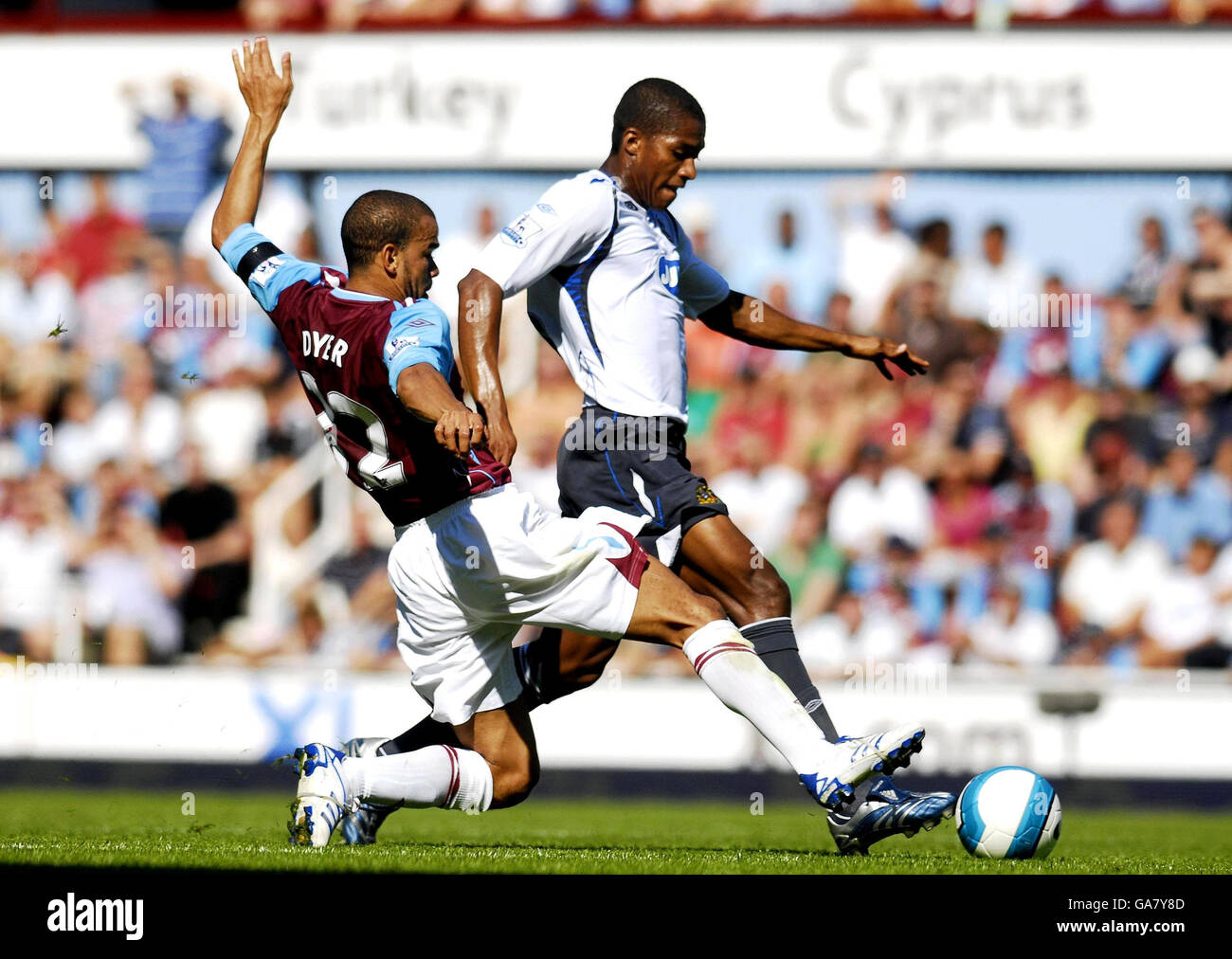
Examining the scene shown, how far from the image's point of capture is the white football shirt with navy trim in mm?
6031

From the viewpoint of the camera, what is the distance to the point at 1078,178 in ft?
43.0

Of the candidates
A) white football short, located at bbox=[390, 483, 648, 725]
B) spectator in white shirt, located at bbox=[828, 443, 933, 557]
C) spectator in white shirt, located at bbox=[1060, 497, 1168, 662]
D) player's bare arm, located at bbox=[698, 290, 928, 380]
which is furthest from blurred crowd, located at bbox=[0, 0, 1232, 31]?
white football short, located at bbox=[390, 483, 648, 725]

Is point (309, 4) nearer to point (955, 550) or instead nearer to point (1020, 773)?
point (955, 550)

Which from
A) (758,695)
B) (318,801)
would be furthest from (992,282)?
(318,801)

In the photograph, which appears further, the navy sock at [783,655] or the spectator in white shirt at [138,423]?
the spectator in white shirt at [138,423]

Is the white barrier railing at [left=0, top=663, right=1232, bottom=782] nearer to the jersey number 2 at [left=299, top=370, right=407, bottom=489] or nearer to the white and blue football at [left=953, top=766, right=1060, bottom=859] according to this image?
the white and blue football at [left=953, top=766, right=1060, bottom=859]

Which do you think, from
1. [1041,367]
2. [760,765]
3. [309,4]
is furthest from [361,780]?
[309,4]

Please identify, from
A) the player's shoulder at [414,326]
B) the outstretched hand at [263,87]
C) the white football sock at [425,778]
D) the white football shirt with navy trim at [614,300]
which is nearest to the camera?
the player's shoulder at [414,326]

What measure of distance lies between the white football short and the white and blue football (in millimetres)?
1350

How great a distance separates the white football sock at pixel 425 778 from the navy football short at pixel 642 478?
101 centimetres

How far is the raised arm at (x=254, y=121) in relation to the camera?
5.69 m

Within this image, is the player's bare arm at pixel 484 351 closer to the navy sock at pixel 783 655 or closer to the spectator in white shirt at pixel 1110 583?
the navy sock at pixel 783 655

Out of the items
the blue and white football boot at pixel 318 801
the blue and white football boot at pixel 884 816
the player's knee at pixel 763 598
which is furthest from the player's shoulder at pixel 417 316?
the blue and white football boot at pixel 884 816
